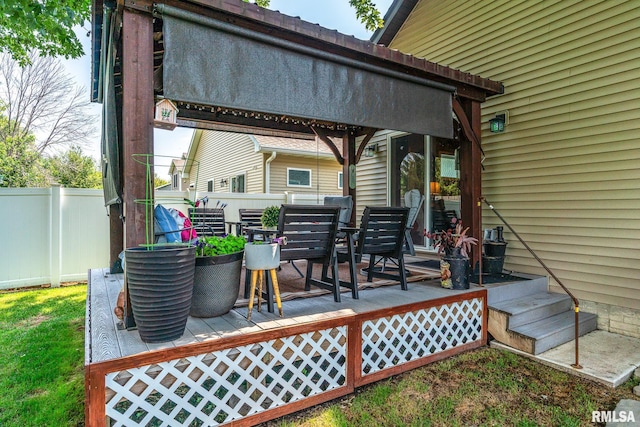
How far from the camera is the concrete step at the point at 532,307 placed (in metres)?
3.54

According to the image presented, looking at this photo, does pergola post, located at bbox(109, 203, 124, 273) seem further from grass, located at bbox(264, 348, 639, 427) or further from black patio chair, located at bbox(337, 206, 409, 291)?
grass, located at bbox(264, 348, 639, 427)

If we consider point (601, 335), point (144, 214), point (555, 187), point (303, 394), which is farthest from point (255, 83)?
point (601, 335)

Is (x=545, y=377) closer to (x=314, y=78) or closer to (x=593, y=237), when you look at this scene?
(x=593, y=237)

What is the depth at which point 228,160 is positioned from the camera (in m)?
13.5

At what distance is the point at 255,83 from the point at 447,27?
15.2 feet

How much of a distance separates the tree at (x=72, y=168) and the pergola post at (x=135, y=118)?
16.4 meters

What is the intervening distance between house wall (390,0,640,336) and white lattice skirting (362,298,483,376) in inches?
63.0

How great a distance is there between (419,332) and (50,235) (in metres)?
5.88

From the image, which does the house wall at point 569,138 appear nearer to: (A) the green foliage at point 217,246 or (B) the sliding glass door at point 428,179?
(B) the sliding glass door at point 428,179

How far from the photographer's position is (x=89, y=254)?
6.07 meters

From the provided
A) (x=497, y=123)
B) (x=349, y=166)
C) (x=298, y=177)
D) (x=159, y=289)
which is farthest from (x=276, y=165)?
(x=159, y=289)

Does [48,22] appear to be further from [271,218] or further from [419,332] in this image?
[419,332]

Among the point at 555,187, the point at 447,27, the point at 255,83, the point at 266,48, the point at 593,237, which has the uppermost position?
the point at 447,27

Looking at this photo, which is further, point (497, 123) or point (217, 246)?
point (497, 123)
